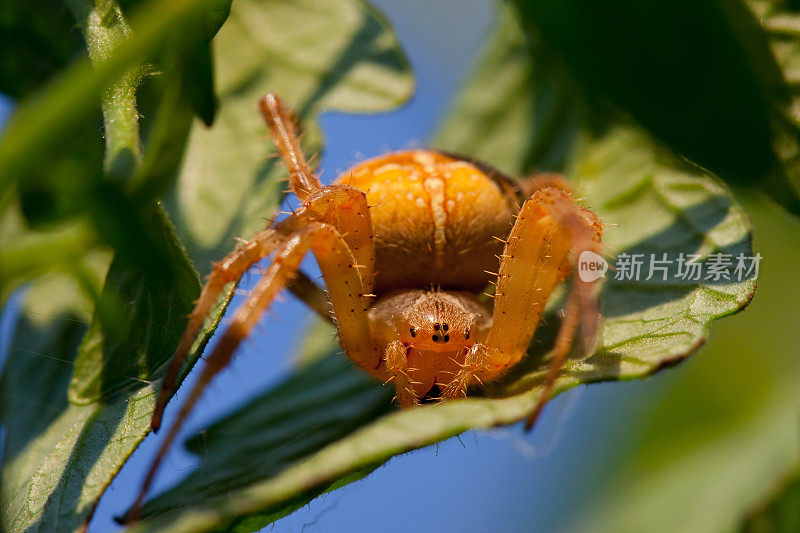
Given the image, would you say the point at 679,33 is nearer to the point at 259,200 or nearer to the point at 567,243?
the point at 567,243

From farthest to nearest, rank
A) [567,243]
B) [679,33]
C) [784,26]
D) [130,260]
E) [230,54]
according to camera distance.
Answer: [230,54] → [567,243] → [784,26] → [679,33] → [130,260]

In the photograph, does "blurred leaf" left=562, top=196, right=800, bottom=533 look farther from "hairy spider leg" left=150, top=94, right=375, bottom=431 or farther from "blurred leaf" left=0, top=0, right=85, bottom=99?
"blurred leaf" left=0, top=0, right=85, bottom=99

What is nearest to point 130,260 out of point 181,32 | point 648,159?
point 181,32

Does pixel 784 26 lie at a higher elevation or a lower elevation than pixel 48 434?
higher

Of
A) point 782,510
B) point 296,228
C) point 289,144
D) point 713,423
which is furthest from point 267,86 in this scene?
point 713,423

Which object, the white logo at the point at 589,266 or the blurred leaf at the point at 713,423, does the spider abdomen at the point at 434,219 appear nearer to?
the white logo at the point at 589,266

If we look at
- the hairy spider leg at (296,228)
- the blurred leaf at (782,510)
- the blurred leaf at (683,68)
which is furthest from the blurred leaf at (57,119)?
the blurred leaf at (782,510)

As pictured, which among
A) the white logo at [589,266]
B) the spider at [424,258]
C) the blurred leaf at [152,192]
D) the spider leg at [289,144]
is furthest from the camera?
the spider leg at [289,144]
